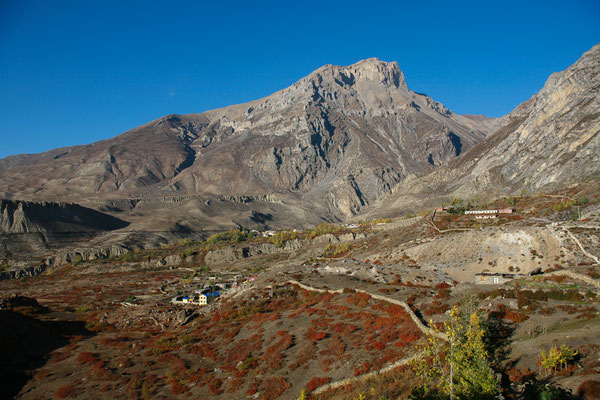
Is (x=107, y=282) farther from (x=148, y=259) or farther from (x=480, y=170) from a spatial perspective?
(x=480, y=170)

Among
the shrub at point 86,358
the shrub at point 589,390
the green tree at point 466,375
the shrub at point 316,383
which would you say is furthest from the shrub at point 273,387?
the shrub at point 86,358

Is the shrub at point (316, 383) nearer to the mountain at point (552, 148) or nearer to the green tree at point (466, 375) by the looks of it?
the green tree at point (466, 375)

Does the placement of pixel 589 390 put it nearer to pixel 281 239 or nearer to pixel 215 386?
pixel 215 386

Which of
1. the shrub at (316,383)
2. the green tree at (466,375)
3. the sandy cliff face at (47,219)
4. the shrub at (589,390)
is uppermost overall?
the sandy cliff face at (47,219)

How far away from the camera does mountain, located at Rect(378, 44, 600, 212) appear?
117250 millimetres

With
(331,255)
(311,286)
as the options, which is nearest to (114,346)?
(311,286)

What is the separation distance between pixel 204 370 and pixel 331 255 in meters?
66.8

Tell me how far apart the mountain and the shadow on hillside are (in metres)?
124

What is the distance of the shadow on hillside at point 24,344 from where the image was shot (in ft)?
84.3

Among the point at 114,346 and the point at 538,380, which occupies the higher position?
the point at 538,380

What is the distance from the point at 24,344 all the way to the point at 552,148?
544ft

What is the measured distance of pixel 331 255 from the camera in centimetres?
9012

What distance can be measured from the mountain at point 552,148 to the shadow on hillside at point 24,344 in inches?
4897

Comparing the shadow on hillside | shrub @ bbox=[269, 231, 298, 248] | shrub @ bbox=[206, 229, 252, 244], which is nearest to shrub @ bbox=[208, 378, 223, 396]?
the shadow on hillside
